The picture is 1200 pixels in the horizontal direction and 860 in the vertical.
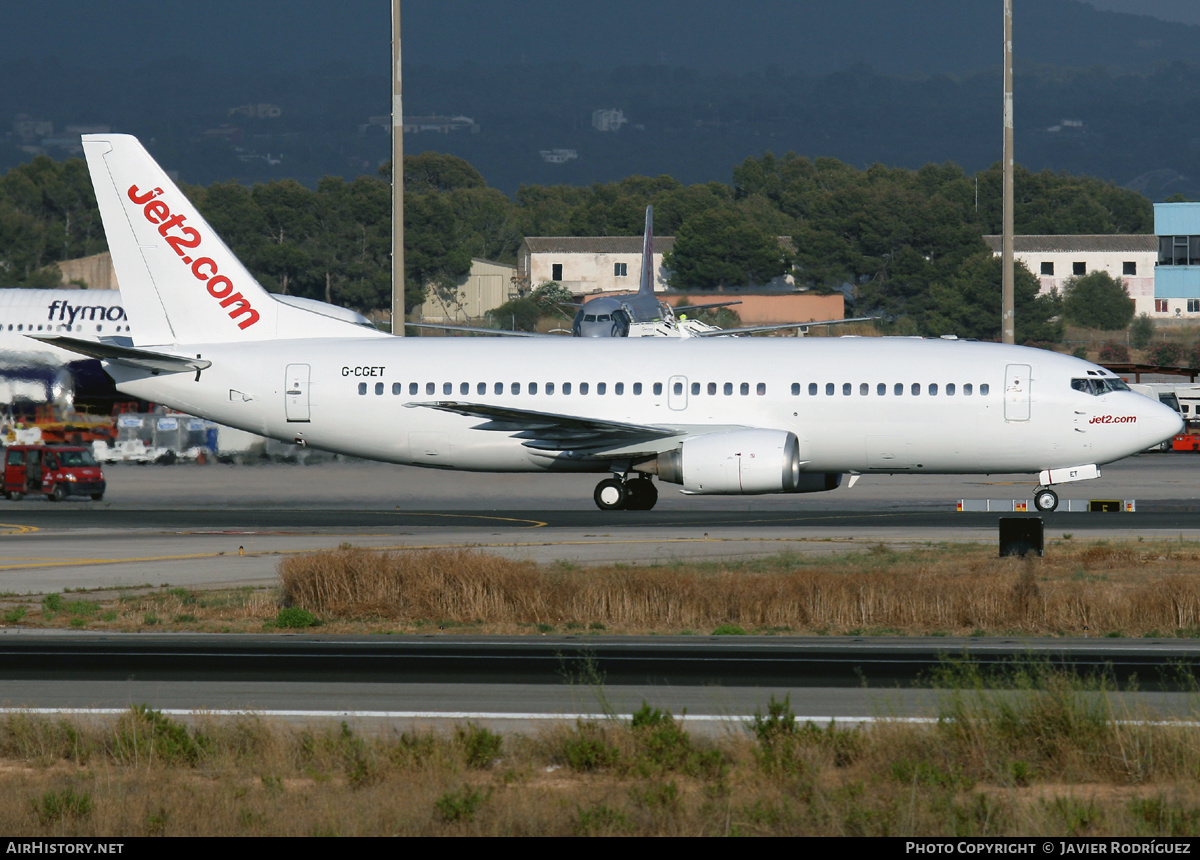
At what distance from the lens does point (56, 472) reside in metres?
47.6

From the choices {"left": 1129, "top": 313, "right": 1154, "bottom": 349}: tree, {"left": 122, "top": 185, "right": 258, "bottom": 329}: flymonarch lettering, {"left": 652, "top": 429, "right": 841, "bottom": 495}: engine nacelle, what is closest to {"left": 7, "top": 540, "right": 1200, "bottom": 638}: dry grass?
{"left": 652, "top": 429, "right": 841, "bottom": 495}: engine nacelle

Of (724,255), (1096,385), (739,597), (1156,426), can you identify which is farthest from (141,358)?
(724,255)

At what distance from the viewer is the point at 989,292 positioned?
12562 centimetres

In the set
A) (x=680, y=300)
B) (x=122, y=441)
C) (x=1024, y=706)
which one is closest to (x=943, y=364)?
(x=1024, y=706)

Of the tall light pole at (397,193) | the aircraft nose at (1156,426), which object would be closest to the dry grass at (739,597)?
the aircraft nose at (1156,426)

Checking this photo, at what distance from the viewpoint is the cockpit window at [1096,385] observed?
129ft

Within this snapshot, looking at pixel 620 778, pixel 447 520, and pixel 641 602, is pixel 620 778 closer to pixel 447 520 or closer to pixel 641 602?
pixel 641 602

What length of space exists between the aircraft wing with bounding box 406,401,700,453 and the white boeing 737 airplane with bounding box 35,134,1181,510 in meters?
0.06

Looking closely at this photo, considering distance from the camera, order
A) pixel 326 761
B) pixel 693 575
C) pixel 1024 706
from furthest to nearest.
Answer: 1. pixel 693 575
2. pixel 1024 706
3. pixel 326 761

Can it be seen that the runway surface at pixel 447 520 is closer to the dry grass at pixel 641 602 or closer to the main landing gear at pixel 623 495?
the main landing gear at pixel 623 495

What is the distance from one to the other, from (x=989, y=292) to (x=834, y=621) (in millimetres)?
106757

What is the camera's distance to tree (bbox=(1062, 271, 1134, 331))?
149000 millimetres

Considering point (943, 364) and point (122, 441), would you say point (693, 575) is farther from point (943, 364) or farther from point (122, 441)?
point (122, 441)

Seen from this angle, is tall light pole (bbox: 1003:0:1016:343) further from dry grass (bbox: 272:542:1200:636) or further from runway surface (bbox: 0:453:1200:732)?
dry grass (bbox: 272:542:1200:636)
